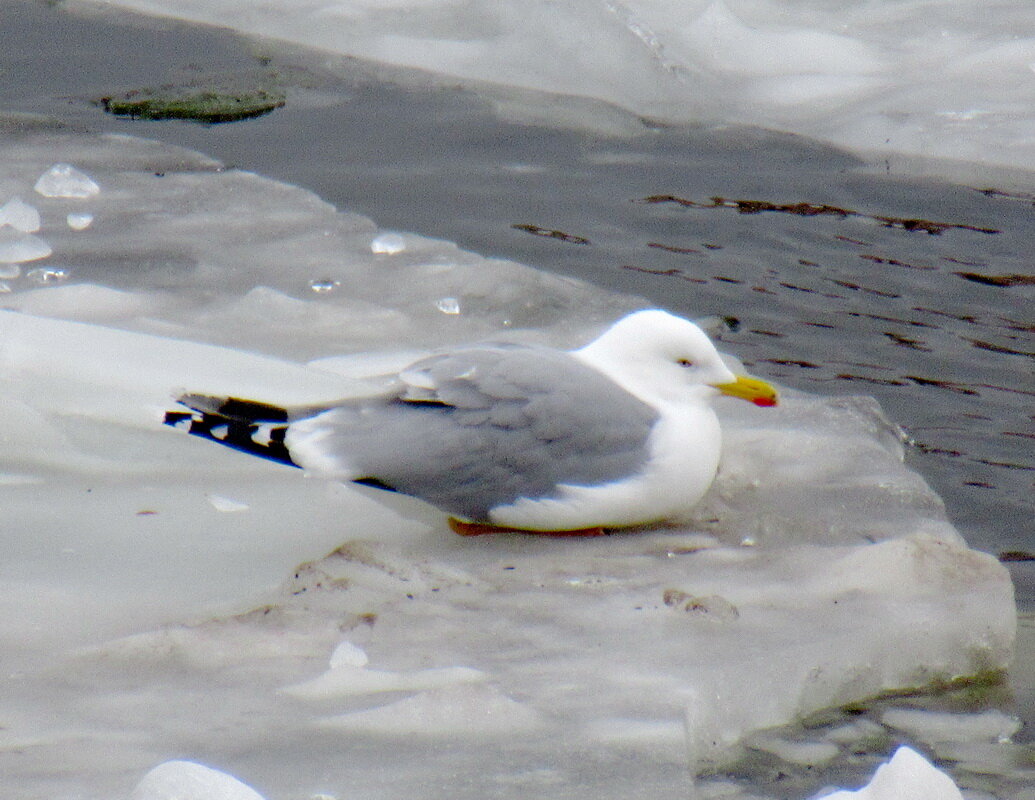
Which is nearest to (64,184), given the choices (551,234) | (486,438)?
(551,234)

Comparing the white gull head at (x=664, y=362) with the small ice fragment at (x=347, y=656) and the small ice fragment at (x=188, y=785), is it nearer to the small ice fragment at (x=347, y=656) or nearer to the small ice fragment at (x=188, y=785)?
the small ice fragment at (x=347, y=656)

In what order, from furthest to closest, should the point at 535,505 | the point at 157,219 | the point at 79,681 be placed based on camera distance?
the point at 157,219
the point at 535,505
the point at 79,681

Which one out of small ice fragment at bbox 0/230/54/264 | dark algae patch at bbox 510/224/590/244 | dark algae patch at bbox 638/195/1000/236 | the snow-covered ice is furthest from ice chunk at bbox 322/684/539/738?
the snow-covered ice

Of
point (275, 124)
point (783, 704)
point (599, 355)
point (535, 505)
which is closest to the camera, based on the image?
point (783, 704)

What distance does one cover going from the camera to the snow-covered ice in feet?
17.8

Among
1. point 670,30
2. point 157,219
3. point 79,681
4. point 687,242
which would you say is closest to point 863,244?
point 687,242

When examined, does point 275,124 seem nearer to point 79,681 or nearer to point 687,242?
point 687,242

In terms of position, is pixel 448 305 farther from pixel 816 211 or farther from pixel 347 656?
pixel 347 656

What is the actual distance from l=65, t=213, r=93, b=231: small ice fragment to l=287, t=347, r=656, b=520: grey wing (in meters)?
1.89

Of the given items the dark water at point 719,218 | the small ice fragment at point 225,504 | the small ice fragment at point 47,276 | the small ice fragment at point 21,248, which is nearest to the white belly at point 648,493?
the small ice fragment at point 225,504

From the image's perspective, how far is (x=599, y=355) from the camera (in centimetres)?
282

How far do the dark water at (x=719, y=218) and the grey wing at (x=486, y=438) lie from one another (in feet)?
3.22

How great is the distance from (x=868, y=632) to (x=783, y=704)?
23cm

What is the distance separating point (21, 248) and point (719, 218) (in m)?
2.20
